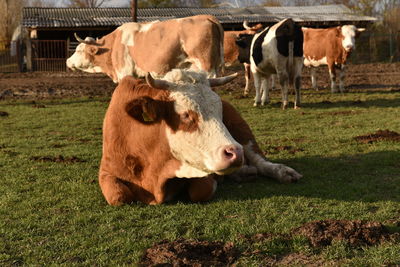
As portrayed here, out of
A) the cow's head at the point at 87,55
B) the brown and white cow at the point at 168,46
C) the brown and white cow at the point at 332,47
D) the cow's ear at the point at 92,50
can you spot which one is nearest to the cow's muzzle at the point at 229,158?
the brown and white cow at the point at 168,46

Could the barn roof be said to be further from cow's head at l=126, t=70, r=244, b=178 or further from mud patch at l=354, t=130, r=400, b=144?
cow's head at l=126, t=70, r=244, b=178

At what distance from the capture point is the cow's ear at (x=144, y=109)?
4430mm

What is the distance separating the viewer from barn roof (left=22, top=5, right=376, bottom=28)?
1302 inches

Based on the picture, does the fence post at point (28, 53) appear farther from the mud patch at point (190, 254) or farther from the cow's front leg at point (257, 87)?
the mud patch at point (190, 254)

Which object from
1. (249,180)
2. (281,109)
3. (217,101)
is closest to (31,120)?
(281,109)

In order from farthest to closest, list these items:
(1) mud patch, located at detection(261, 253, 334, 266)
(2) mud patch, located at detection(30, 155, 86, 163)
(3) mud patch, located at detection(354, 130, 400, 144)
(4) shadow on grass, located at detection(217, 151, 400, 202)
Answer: (3) mud patch, located at detection(354, 130, 400, 144), (2) mud patch, located at detection(30, 155, 86, 163), (4) shadow on grass, located at detection(217, 151, 400, 202), (1) mud patch, located at detection(261, 253, 334, 266)

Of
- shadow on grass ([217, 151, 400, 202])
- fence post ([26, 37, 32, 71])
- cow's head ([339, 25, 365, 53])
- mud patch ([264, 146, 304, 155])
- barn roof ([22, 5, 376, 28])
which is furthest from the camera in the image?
barn roof ([22, 5, 376, 28])

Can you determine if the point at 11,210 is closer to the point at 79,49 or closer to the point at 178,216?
the point at 178,216

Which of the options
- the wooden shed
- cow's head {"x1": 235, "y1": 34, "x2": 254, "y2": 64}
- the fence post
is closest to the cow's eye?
cow's head {"x1": 235, "y1": 34, "x2": 254, "y2": 64}

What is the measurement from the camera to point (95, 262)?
11.5ft

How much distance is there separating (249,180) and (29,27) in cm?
2937

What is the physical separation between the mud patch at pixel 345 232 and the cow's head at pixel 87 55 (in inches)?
427

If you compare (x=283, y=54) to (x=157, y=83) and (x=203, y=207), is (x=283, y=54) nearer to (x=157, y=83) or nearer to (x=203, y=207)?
(x=203, y=207)

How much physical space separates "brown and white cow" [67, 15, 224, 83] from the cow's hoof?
20.6 ft
